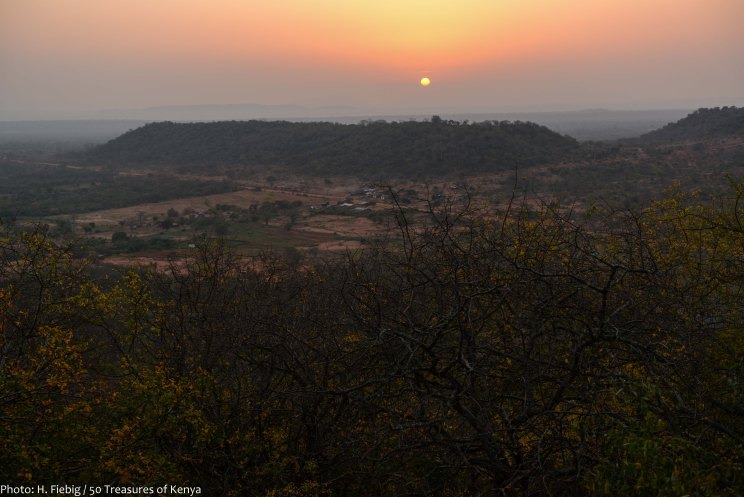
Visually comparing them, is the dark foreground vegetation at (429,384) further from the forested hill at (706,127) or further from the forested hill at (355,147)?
the forested hill at (706,127)

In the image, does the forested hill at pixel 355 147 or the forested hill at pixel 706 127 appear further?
the forested hill at pixel 706 127

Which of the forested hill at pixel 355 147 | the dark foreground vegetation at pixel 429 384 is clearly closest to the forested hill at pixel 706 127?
the forested hill at pixel 355 147

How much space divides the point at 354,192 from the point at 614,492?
62893mm

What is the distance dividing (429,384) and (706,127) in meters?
100

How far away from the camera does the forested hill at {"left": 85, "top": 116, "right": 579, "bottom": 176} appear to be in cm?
7619

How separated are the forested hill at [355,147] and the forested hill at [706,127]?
19.3m

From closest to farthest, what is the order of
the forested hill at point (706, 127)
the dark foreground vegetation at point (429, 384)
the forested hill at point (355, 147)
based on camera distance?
the dark foreground vegetation at point (429, 384) → the forested hill at point (355, 147) → the forested hill at point (706, 127)

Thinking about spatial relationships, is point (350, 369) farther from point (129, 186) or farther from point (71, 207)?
point (129, 186)

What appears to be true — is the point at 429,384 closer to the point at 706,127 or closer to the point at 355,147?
the point at 355,147

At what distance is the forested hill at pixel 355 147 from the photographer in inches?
3000

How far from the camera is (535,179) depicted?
61.4 metres

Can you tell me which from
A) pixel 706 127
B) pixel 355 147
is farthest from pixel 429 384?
pixel 706 127

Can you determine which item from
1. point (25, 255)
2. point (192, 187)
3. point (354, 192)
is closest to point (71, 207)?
point (192, 187)

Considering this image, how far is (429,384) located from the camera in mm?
5684
